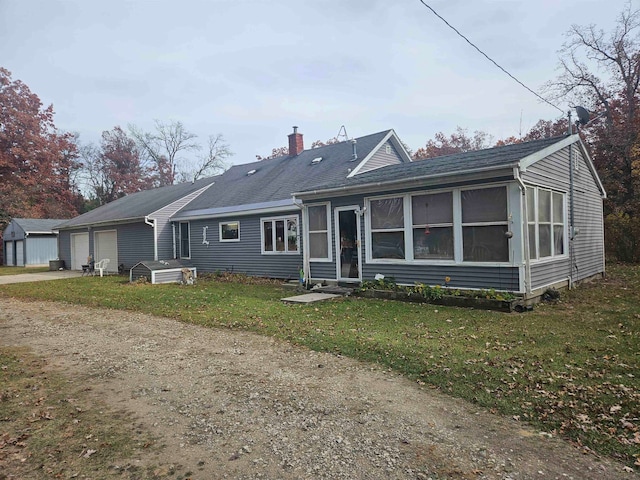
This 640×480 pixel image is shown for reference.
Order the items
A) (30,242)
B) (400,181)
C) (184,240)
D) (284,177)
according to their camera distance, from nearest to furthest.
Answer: (400,181) < (284,177) < (184,240) < (30,242)

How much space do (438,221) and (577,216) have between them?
4964 mm

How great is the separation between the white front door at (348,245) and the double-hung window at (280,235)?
2492 millimetres

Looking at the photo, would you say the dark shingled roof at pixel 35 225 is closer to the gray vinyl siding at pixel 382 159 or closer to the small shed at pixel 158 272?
the small shed at pixel 158 272

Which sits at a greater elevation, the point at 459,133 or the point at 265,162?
the point at 459,133

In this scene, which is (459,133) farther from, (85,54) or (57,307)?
(57,307)

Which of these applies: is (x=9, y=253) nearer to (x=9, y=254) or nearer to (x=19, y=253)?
(x=9, y=254)

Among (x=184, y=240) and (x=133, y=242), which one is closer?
(x=184, y=240)

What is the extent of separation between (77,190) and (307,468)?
4886 centimetres

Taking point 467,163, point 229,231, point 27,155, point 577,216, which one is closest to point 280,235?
point 229,231

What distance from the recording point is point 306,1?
884 cm

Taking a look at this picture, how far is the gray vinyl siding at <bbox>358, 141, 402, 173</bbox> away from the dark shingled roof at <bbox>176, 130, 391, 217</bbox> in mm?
312

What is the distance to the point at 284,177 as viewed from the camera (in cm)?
1658

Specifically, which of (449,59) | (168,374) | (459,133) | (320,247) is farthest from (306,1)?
(459,133)

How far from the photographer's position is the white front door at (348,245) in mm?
11002
